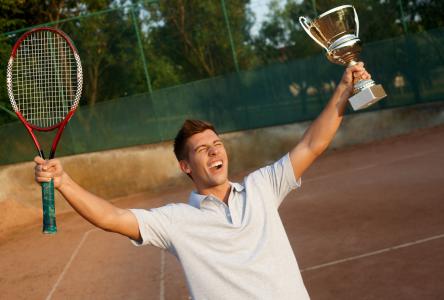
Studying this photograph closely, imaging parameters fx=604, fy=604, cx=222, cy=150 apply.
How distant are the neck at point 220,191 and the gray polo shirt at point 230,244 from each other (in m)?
0.03

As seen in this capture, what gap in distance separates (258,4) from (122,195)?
517 centimetres

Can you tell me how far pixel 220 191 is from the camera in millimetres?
2416

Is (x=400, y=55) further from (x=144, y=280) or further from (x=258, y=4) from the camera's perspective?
(x=144, y=280)

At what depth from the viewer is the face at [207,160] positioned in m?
2.39

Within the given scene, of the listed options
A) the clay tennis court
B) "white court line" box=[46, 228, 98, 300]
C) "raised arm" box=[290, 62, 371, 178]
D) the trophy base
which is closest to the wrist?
"raised arm" box=[290, 62, 371, 178]

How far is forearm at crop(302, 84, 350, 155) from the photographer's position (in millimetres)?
2566

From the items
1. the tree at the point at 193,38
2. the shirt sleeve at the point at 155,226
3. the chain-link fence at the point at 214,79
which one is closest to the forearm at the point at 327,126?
the shirt sleeve at the point at 155,226

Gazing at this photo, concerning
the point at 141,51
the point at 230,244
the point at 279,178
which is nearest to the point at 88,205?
the point at 230,244

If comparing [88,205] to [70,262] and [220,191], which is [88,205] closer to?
[220,191]

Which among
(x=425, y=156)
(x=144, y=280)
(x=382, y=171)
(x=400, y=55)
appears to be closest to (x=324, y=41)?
(x=144, y=280)

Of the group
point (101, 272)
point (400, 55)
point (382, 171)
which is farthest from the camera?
point (400, 55)

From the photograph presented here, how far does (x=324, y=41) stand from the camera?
9.82ft

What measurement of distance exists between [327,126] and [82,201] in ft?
3.50

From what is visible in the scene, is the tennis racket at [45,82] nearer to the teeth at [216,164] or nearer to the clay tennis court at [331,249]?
the teeth at [216,164]
